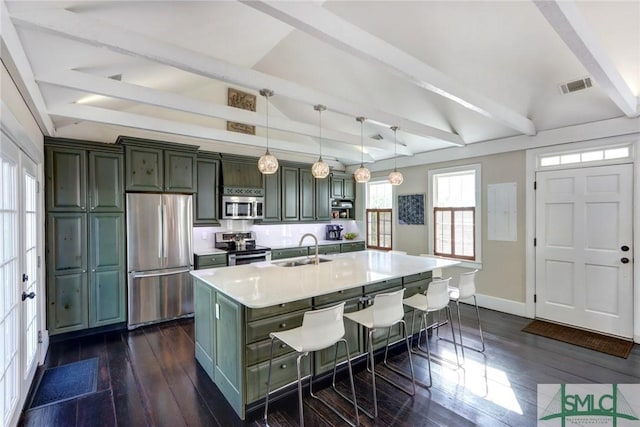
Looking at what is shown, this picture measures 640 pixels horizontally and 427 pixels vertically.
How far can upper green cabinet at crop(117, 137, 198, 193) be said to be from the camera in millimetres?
3924

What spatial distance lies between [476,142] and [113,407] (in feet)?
17.6

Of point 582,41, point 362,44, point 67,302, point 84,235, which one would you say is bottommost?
point 67,302

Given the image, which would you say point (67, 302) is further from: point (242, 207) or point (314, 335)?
point (314, 335)

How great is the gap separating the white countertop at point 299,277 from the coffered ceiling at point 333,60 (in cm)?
169

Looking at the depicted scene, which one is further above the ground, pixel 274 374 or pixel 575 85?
pixel 575 85

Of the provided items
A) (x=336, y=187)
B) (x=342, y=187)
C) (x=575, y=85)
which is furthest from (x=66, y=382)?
(x=575, y=85)

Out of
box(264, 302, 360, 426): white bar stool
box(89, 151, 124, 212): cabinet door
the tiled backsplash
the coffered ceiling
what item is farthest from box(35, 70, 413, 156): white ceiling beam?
box(264, 302, 360, 426): white bar stool

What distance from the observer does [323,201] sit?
20.7ft

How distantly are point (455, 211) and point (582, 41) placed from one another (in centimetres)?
338

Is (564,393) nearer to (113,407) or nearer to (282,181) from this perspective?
(113,407)

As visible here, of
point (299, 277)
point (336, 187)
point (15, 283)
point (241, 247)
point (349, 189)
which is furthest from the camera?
point (349, 189)

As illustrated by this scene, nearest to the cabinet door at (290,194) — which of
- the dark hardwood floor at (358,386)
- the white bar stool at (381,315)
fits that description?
the dark hardwood floor at (358,386)

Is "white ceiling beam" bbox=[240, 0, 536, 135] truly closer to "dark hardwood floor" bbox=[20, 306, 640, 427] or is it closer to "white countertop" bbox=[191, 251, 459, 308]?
"white countertop" bbox=[191, 251, 459, 308]

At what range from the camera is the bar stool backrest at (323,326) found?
1989 millimetres
